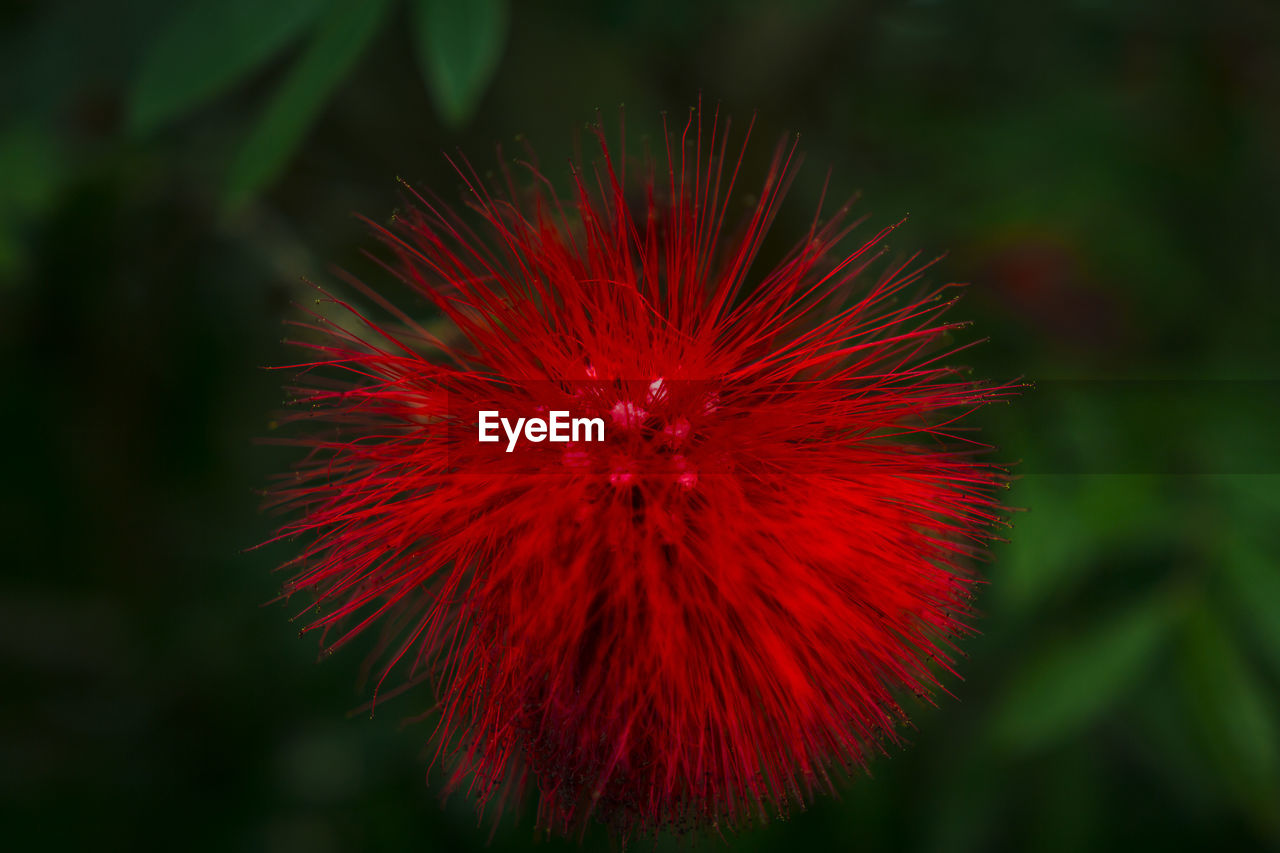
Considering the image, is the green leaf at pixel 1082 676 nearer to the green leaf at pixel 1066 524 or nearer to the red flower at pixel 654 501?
the green leaf at pixel 1066 524

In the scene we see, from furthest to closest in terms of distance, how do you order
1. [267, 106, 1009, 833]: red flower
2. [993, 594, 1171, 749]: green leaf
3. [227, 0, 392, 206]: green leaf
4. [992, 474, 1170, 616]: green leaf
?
[993, 594, 1171, 749]: green leaf
[992, 474, 1170, 616]: green leaf
[227, 0, 392, 206]: green leaf
[267, 106, 1009, 833]: red flower

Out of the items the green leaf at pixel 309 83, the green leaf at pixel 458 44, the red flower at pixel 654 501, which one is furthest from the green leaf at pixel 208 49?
the red flower at pixel 654 501

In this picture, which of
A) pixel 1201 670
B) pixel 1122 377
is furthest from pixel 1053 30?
pixel 1201 670

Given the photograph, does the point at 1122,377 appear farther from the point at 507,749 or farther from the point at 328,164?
the point at 328,164

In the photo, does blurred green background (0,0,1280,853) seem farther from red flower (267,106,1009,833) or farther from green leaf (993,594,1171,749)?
red flower (267,106,1009,833)

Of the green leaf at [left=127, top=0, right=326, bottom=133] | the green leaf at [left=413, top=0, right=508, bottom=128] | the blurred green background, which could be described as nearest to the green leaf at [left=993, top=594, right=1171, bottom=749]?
the blurred green background

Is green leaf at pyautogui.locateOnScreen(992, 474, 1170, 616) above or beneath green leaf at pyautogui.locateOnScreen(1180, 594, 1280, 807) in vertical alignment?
above

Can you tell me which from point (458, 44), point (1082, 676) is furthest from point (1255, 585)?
point (458, 44)
